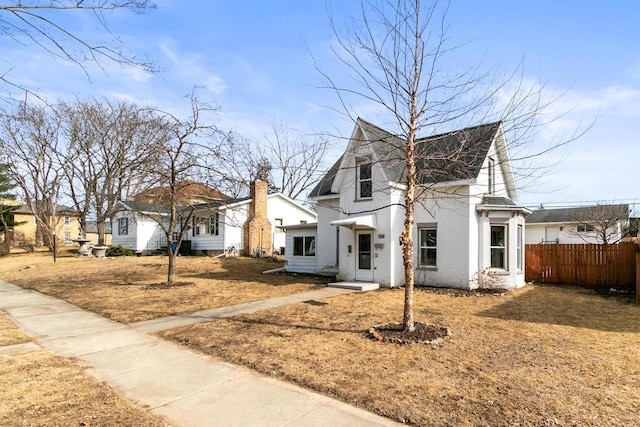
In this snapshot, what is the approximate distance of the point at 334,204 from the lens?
1791 cm

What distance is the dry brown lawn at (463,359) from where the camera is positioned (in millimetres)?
4398

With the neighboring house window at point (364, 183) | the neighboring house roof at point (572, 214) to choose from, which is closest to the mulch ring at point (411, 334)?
the neighboring house window at point (364, 183)

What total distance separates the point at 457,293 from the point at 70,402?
1154cm

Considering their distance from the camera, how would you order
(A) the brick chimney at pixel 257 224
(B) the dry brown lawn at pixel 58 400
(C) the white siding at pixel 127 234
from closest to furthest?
(B) the dry brown lawn at pixel 58 400 < (A) the brick chimney at pixel 257 224 < (C) the white siding at pixel 127 234

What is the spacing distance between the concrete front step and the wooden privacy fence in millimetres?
7476

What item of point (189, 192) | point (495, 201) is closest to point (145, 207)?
point (189, 192)

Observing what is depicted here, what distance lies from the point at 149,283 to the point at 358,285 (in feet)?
27.3

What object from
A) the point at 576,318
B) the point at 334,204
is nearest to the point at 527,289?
the point at 576,318

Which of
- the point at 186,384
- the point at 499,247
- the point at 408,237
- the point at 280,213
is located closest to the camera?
the point at 186,384

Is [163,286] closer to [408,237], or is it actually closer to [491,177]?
[408,237]

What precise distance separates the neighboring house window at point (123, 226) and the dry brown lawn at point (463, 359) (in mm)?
27619

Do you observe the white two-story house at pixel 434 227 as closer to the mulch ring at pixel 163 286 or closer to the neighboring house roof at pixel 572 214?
the mulch ring at pixel 163 286

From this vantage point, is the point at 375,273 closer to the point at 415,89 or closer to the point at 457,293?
the point at 457,293

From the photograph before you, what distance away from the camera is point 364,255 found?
1534cm
